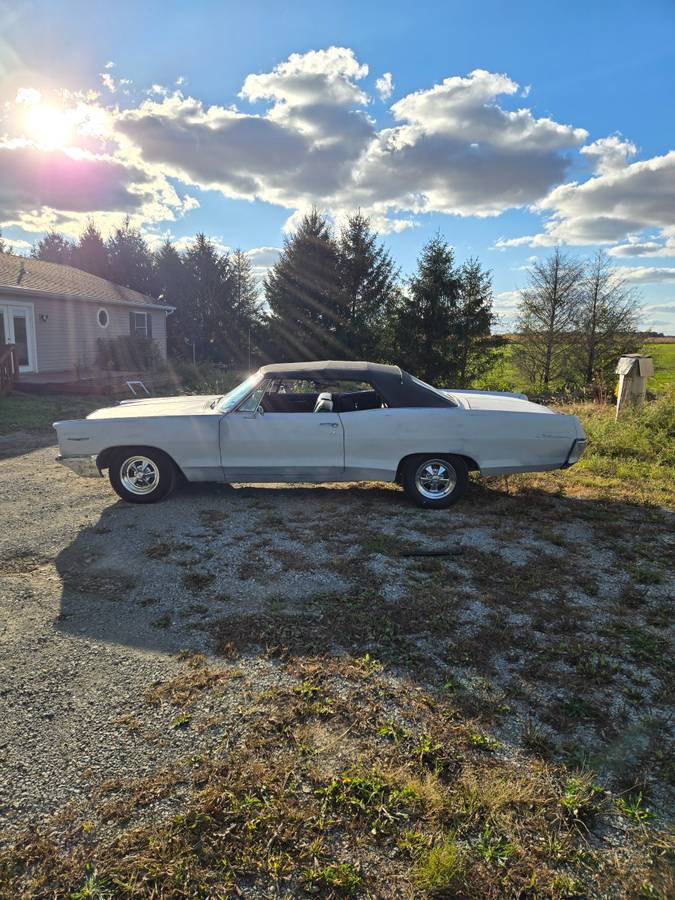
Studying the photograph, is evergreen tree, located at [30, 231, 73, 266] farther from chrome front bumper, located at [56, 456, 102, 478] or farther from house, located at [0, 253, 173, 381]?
chrome front bumper, located at [56, 456, 102, 478]

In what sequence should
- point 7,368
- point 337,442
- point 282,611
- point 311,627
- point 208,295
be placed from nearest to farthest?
point 311,627 → point 282,611 → point 337,442 → point 7,368 → point 208,295

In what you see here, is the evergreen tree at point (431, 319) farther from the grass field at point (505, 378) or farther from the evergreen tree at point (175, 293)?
the evergreen tree at point (175, 293)

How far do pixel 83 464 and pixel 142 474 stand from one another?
57 centimetres

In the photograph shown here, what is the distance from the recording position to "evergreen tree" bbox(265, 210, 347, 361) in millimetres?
24500

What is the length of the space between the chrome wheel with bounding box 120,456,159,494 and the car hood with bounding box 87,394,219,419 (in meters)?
0.48

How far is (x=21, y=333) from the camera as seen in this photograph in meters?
17.0

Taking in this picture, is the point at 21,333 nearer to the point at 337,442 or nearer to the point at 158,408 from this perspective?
the point at 158,408

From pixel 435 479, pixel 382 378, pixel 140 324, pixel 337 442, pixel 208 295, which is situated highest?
pixel 208 295

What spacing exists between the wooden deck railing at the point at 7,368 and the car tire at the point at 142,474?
35.7 ft

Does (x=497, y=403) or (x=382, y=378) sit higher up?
(x=382, y=378)

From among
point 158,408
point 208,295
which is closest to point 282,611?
point 158,408

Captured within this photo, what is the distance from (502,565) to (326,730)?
2.13 metres

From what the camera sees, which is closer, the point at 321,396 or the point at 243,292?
the point at 321,396

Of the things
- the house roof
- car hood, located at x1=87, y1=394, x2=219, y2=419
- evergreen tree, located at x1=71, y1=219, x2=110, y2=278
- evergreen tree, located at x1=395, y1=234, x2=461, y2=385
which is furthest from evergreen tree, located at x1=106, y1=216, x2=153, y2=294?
car hood, located at x1=87, y1=394, x2=219, y2=419
